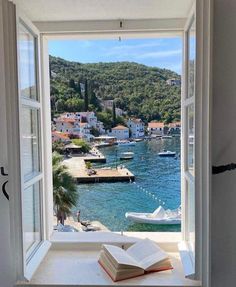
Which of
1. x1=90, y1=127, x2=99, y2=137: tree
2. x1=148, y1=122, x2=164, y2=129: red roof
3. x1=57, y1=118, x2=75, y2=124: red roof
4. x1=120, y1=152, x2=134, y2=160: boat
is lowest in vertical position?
x1=120, y1=152, x2=134, y2=160: boat

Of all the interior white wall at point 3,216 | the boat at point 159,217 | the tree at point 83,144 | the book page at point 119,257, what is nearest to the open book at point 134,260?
the book page at point 119,257

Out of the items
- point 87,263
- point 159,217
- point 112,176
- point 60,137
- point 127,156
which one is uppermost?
point 60,137

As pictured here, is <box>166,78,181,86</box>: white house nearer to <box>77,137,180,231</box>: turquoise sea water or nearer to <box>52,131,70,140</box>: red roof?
<box>77,137,180,231</box>: turquoise sea water

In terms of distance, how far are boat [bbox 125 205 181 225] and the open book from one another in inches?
7.0

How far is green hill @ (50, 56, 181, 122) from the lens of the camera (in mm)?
1763

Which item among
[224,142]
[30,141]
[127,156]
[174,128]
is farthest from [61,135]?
[224,142]

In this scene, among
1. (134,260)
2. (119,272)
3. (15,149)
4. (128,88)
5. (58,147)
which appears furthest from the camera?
(58,147)

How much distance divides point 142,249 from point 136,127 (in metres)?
0.61

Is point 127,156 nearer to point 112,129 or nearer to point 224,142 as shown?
point 112,129

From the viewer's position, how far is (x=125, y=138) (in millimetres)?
1801

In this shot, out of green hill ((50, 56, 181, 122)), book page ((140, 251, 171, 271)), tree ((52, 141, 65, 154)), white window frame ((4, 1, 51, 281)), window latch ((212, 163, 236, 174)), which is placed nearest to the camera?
white window frame ((4, 1, 51, 281))

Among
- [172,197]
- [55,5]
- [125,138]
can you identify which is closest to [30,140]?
[125,138]

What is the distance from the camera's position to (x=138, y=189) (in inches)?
71.6

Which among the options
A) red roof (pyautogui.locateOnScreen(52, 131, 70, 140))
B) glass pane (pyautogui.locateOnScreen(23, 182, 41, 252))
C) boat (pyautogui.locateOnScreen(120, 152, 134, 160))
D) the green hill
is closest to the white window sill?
glass pane (pyautogui.locateOnScreen(23, 182, 41, 252))
